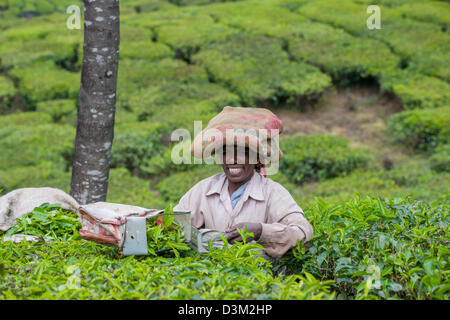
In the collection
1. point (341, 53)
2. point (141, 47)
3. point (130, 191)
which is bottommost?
point (130, 191)

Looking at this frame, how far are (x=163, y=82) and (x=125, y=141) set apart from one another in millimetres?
2118

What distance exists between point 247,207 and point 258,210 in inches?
2.2

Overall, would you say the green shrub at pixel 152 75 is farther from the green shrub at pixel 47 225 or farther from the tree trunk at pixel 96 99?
the green shrub at pixel 47 225

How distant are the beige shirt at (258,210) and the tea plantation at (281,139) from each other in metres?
0.14

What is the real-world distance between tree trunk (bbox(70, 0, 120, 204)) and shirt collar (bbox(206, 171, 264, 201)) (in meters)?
1.23

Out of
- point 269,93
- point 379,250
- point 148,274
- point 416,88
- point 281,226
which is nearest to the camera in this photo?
point 148,274

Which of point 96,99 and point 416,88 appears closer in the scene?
point 96,99

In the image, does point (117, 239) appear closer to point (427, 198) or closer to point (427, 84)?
point (427, 198)

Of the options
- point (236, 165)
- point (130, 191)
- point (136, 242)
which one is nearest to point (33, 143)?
point (130, 191)

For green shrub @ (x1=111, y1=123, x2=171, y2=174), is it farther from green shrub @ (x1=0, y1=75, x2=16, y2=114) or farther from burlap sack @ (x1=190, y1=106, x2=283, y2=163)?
burlap sack @ (x1=190, y1=106, x2=283, y2=163)

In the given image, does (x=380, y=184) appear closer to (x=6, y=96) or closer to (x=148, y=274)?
(x=148, y=274)

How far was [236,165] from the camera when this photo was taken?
2748 mm

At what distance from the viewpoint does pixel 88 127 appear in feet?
12.5
